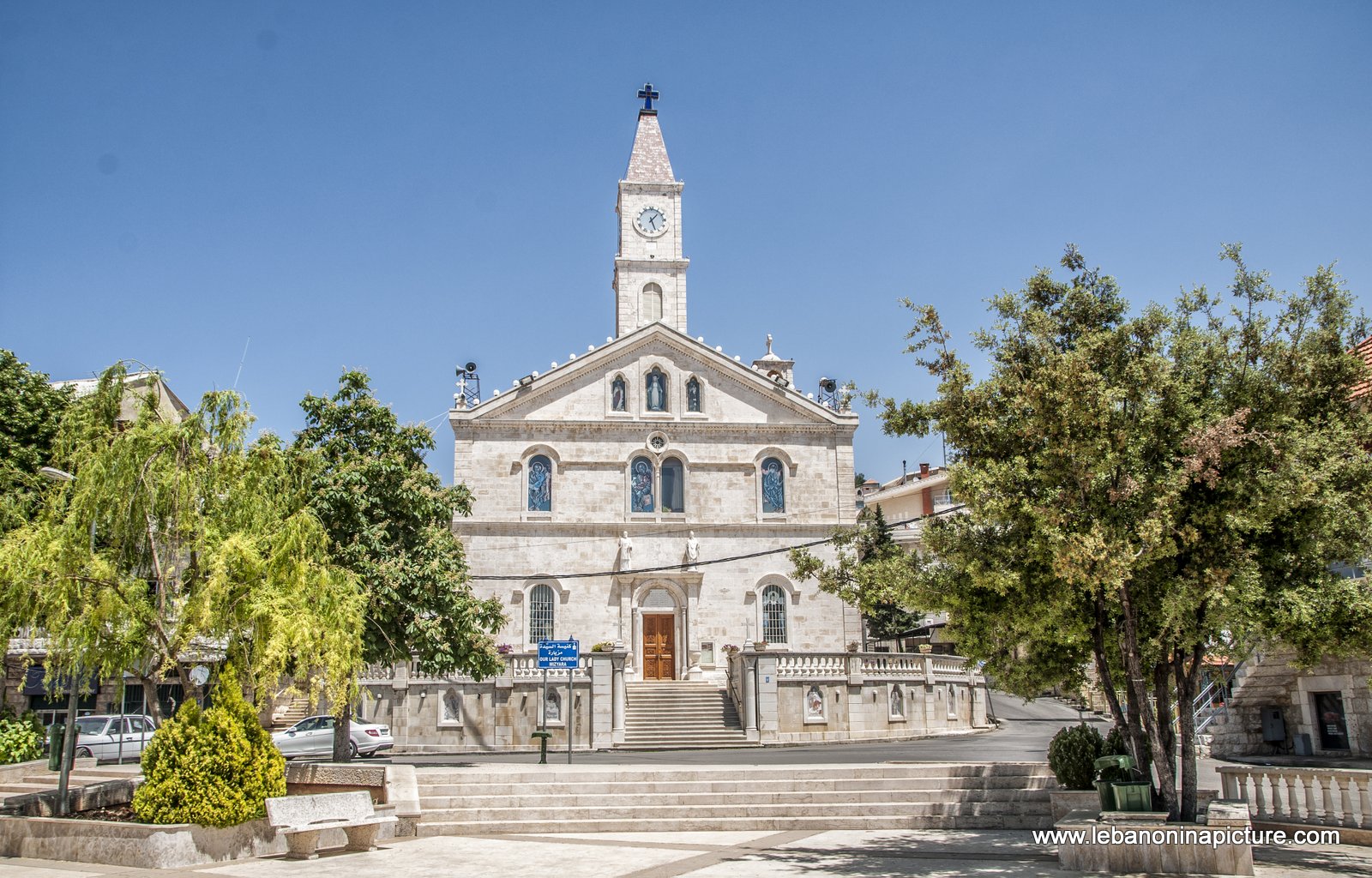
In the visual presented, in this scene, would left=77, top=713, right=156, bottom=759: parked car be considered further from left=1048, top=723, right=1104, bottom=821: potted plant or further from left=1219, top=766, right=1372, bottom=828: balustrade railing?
left=1219, top=766, right=1372, bottom=828: balustrade railing

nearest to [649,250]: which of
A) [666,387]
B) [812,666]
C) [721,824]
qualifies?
[666,387]

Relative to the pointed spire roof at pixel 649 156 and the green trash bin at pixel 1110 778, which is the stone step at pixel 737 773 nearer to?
the green trash bin at pixel 1110 778

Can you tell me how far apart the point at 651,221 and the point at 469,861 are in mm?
35034

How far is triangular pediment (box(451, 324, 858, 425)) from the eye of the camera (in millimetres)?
38031

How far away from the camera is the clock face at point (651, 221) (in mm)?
44312

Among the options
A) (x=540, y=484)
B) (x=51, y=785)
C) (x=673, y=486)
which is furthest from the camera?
(x=673, y=486)

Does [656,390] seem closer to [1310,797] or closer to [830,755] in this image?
[830,755]

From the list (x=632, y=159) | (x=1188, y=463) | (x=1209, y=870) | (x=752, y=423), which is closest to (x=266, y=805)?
(x=1209, y=870)

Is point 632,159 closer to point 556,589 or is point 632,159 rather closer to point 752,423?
point 752,423

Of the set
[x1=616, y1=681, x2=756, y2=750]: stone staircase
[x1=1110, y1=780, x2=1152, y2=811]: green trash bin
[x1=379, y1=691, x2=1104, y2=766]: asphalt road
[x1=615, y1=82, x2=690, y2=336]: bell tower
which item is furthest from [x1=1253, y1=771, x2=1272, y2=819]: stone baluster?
[x1=615, y1=82, x2=690, y2=336]: bell tower

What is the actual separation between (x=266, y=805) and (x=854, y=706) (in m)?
21.1

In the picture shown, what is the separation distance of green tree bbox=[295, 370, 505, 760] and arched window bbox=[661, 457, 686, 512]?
14.1m

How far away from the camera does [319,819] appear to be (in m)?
13.2

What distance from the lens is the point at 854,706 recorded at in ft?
101
